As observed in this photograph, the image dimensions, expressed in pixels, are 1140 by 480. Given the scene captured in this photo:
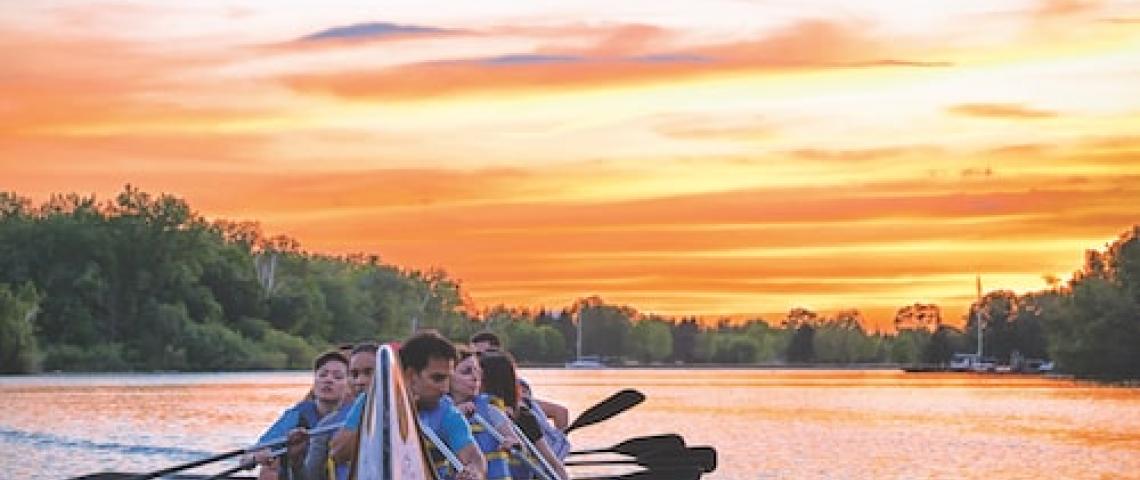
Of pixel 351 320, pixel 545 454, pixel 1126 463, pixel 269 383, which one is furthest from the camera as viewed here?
pixel 351 320

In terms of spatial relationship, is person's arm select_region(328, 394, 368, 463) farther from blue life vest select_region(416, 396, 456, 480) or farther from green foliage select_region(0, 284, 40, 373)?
green foliage select_region(0, 284, 40, 373)

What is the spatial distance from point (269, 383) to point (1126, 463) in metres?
63.1

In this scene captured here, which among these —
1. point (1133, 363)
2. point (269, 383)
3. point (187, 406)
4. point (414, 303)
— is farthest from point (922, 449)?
point (414, 303)

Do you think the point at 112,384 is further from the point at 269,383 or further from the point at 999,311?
the point at 999,311

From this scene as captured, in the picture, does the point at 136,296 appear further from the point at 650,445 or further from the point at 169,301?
the point at 650,445

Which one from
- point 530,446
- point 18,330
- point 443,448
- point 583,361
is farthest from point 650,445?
point 583,361

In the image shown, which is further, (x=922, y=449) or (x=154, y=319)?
(x=154, y=319)

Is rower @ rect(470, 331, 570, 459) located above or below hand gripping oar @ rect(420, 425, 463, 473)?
above

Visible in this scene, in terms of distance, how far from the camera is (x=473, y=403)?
38.7 feet

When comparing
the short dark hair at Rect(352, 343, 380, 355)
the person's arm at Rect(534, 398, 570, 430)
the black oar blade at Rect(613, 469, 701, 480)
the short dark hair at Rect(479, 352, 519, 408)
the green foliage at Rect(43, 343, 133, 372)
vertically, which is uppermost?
the green foliage at Rect(43, 343, 133, 372)

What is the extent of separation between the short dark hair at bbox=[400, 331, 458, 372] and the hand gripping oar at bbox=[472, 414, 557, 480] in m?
1.35

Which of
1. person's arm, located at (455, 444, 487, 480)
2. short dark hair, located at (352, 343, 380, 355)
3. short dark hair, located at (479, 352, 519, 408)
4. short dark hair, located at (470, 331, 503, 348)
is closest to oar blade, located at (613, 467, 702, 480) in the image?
short dark hair, located at (470, 331, 503, 348)

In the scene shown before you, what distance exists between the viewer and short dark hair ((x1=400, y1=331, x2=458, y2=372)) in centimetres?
1047

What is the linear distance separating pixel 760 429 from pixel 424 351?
1731 inches
